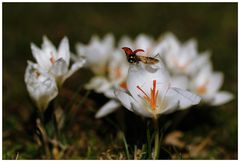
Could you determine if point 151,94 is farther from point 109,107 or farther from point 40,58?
point 40,58

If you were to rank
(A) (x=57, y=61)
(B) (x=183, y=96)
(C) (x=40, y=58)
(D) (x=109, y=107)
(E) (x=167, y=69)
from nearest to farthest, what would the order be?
1. (B) (x=183, y=96)
2. (A) (x=57, y=61)
3. (C) (x=40, y=58)
4. (D) (x=109, y=107)
5. (E) (x=167, y=69)

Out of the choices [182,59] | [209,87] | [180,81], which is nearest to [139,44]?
[182,59]

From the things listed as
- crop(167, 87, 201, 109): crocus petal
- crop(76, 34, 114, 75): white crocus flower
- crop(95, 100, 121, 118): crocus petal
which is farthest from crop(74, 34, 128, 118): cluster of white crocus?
crop(167, 87, 201, 109): crocus petal

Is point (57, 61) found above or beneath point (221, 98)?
above

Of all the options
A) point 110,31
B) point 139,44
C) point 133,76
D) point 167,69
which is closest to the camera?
point 133,76

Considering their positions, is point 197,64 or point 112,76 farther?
point 197,64

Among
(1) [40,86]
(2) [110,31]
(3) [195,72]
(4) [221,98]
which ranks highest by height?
(2) [110,31]

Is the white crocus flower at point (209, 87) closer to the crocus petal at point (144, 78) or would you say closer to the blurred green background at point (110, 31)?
the blurred green background at point (110, 31)
